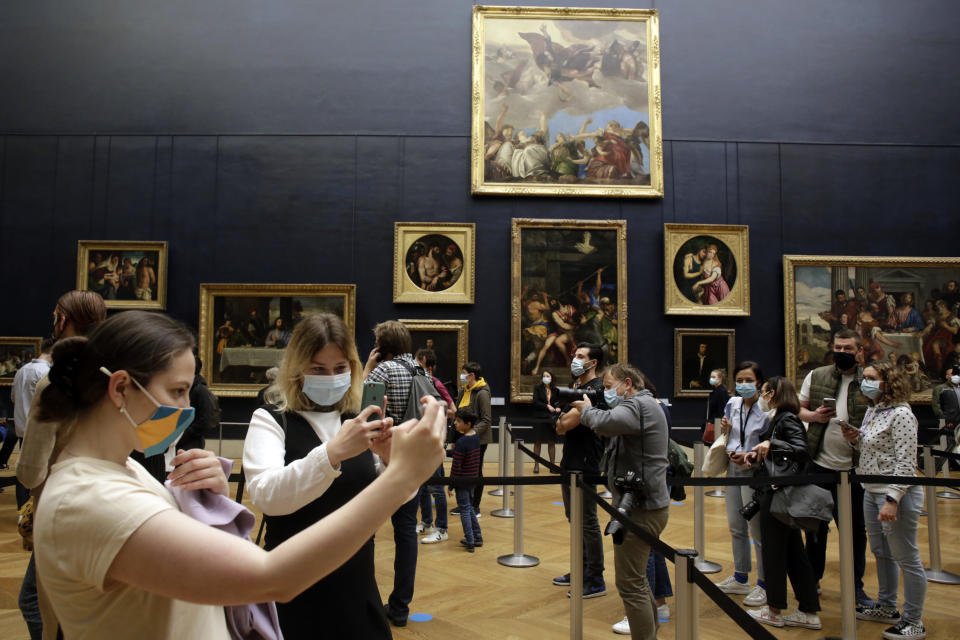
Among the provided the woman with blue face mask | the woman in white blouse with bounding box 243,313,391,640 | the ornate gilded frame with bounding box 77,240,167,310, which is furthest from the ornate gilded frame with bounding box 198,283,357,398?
the woman in white blouse with bounding box 243,313,391,640

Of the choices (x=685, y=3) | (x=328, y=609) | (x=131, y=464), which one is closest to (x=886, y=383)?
(x=328, y=609)

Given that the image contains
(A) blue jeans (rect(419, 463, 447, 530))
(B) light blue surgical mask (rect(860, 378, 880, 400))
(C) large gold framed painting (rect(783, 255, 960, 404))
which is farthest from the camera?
(C) large gold framed painting (rect(783, 255, 960, 404))

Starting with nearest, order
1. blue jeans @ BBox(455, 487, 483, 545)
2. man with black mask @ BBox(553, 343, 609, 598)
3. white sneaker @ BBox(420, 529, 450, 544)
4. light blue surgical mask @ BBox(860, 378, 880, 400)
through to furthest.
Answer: light blue surgical mask @ BBox(860, 378, 880, 400), man with black mask @ BBox(553, 343, 609, 598), blue jeans @ BBox(455, 487, 483, 545), white sneaker @ BBox(420, 529, 450, 544)

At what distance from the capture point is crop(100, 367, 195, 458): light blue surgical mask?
4.33 feet

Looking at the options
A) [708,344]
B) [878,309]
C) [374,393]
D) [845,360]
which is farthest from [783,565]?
[878,309]

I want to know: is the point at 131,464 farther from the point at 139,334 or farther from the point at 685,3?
the point at 685,3

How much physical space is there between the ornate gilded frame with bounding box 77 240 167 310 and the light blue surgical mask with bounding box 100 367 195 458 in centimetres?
1235

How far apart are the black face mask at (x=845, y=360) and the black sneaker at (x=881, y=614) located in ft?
6.10

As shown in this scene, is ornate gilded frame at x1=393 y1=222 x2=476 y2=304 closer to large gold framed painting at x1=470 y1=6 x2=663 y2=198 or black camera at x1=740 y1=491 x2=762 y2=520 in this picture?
large gold framed painting at x1=470 y1=6 x2=663 y2=198

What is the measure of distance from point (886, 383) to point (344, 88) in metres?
11.2

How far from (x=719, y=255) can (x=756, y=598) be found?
8.59 m

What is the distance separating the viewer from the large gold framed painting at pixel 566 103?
13094mm

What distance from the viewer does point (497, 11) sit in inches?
528

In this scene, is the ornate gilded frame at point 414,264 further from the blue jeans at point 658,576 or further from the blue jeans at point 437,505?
the blue jeans at point 658,576
